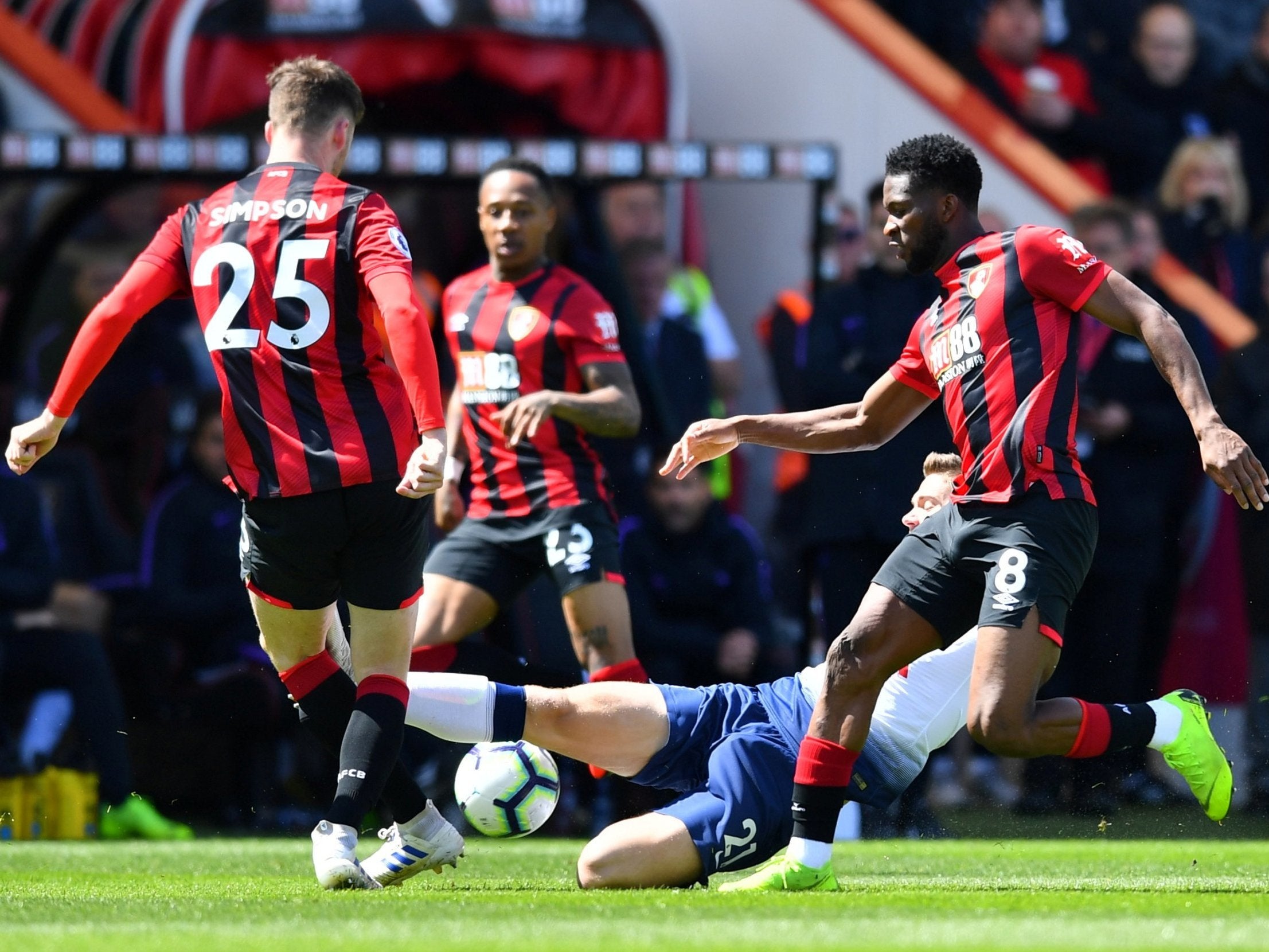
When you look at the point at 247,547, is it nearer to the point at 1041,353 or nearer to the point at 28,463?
the point at 28,463

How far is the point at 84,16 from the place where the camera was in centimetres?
976

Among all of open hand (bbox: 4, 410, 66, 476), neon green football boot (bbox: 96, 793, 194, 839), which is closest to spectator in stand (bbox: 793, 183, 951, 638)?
neon green football boot (bbox: 96, 793, 194, 839)

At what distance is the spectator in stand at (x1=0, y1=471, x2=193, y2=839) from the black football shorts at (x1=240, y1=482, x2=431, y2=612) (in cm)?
308

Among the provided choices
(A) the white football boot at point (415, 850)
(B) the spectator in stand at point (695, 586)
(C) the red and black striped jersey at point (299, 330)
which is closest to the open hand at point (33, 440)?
(C) the red and black striped jersey at point (299, 330)

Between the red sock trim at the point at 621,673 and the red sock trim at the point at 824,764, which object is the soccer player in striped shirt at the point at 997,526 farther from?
the red sock trim at the point at 621,673

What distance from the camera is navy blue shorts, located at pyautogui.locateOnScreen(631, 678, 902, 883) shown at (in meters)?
5.12

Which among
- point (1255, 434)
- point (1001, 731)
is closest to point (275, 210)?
point (1001, 731)

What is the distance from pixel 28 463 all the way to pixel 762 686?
2.11 meters

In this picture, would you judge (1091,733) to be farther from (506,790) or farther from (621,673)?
(621,673)

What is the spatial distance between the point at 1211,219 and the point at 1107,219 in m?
1.50

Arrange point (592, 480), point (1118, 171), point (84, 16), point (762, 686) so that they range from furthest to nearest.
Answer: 1. point (1118, 171)
2. point (84, 16)
3. point (592, 480)
4. point (762, 686)

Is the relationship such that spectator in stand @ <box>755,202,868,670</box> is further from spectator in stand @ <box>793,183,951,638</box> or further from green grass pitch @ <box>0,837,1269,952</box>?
green grass pitch @ <box>0,837,1269,952</box>

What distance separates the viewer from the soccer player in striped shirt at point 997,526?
499cm

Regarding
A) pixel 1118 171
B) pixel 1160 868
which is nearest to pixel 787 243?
pixel 1118 171
